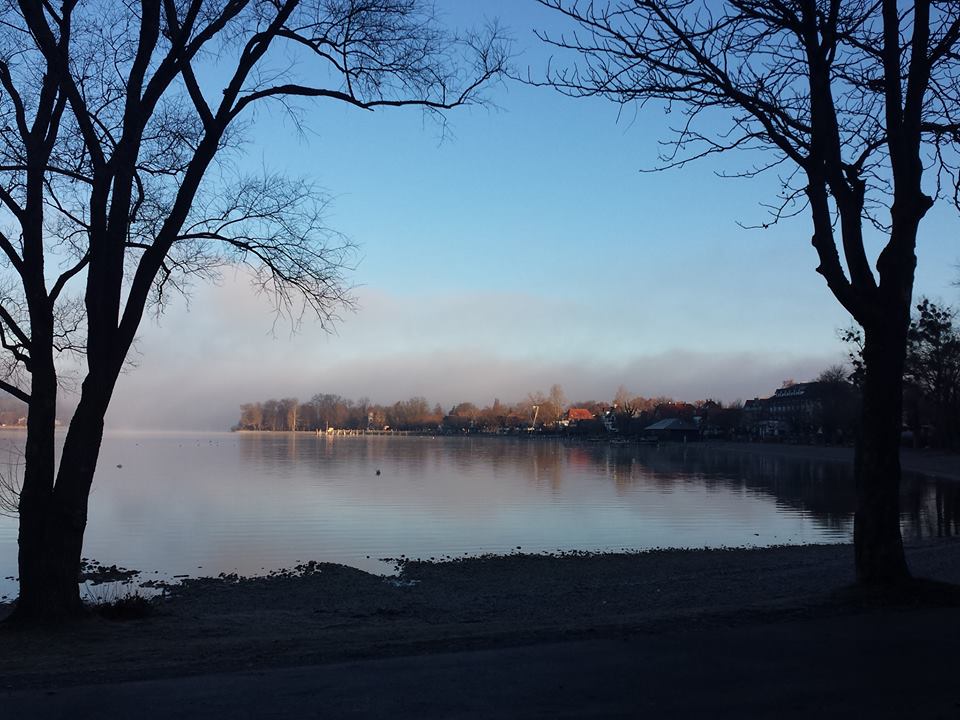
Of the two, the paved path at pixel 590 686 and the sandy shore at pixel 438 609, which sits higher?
the paved path at pixel 590 686

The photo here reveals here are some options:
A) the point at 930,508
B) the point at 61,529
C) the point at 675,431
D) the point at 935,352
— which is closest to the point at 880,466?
the point at 61,529

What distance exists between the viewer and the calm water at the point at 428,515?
890 inches

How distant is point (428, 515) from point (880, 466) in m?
23.4

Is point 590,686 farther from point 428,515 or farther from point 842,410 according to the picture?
point 842,410

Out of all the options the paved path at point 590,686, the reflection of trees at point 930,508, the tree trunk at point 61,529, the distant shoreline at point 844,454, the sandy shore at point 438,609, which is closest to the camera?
the paved path at point 590,686

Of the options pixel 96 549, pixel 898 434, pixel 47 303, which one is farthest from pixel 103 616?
pixel 96 549

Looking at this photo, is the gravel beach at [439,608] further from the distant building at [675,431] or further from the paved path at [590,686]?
the distant building at [675,431]

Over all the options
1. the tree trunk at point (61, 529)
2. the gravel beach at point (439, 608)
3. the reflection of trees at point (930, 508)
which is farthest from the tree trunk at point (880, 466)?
the reflection of trees at point (930, 508)

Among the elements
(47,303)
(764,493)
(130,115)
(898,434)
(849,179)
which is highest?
(130,115)

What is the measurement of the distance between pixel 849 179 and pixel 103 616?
10.2 metres

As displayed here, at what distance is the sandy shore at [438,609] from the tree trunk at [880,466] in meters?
0.62

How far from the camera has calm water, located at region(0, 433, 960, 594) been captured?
22.6m

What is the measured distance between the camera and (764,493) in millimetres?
44344

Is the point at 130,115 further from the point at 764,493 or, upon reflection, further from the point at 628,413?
the point at 628,413
